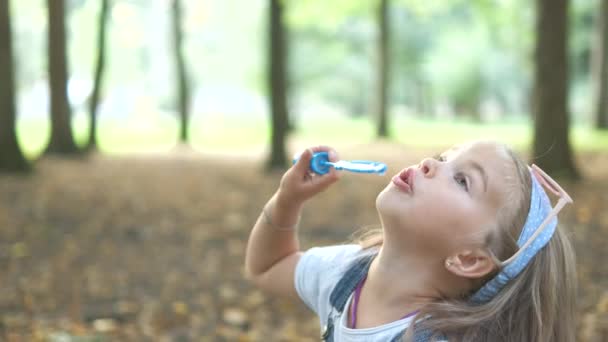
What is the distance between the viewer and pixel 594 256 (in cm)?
521

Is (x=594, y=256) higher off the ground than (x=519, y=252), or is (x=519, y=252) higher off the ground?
(x=519, y=252)

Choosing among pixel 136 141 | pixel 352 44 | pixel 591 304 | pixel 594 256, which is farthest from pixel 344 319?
pixel 352 44

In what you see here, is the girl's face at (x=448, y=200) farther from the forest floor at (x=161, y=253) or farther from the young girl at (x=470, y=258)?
the forest floor at (x=161, y=253)

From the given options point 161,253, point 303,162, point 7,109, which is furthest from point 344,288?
point 7,109

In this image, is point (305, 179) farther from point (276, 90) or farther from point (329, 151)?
point (276, 90)

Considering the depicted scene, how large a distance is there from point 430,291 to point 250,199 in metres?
6.63

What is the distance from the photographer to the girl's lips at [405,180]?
5.17ft

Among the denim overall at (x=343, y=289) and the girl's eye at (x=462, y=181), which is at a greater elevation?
the girl's eye at (x=462, y=181)

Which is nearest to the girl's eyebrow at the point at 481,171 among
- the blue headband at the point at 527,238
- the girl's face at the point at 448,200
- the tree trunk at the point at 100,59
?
the girl's face at the point at 448,200

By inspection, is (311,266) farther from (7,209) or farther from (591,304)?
(7,209)

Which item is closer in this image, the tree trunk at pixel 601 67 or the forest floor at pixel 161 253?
the forest floor at pixel 161 253

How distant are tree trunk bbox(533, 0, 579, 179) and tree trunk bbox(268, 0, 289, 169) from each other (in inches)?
156

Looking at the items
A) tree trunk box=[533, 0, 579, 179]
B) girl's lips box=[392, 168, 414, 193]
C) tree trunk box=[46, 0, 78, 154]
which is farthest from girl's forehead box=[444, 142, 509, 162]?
tree trunk box=[46, 0, 78, 154]

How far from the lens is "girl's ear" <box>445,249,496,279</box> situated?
1.54 meters
